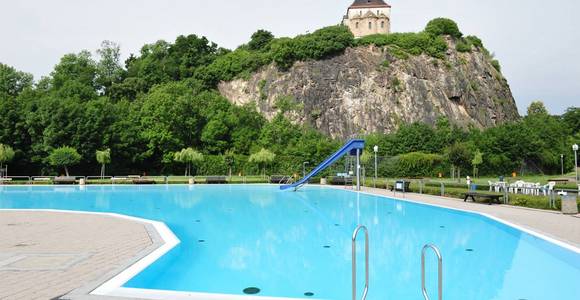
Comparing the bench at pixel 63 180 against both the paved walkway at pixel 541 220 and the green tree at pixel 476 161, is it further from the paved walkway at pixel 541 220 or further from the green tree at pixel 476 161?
the green tree at pixel 476 161

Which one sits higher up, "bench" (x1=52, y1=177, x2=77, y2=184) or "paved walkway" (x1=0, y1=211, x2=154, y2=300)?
"bench" (x1=52, y1=177, x2=77, y2=184)

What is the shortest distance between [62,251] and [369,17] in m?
60.9

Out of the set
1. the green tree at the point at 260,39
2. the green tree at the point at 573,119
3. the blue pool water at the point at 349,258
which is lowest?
the blue pool water at the point at 349,258

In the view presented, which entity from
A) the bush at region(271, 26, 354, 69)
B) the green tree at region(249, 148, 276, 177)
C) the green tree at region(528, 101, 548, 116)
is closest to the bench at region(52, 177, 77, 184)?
the green tree at region(249, 148, 276, 177)

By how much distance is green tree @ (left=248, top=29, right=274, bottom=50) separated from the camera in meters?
59.0

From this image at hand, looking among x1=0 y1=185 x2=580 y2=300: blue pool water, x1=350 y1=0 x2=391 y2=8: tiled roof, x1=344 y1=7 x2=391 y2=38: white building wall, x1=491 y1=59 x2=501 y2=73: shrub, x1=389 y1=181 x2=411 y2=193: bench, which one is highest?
x1=350 y1=0 x2=391 y2=8: tiled roof

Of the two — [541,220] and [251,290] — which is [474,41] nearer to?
[541,220]

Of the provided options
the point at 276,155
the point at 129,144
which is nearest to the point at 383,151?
the point at 276,155

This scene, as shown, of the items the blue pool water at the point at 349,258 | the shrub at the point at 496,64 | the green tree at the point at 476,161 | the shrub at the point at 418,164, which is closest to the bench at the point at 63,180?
the blue pool water at the point at 349,258

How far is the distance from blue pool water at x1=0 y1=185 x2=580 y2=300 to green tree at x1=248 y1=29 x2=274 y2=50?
1939 inches

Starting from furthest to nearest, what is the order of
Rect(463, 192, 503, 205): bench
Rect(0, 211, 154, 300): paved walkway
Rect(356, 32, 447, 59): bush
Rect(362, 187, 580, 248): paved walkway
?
Rect(356, 32, 447, 59): bush, Rect(463, 192, 503, 205): bench, Rect(362, 187, 580, 248): paved walkway, Rect(0, 211, 154, 300): paved walkway

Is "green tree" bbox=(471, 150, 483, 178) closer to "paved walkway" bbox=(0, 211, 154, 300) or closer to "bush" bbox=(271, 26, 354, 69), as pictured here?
"bush" bbox=(271, 26, 354, 69)

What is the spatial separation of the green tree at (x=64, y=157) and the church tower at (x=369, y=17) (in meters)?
44.6

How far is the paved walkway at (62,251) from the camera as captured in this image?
184 inches
